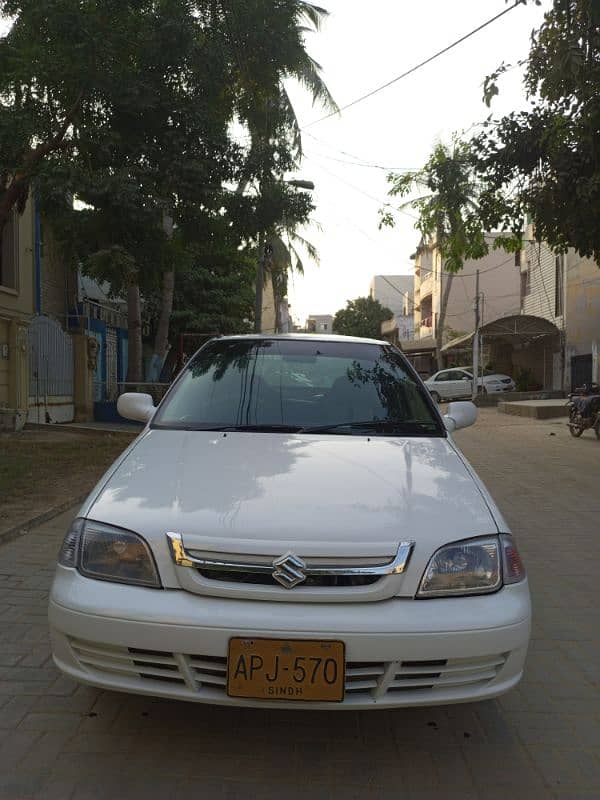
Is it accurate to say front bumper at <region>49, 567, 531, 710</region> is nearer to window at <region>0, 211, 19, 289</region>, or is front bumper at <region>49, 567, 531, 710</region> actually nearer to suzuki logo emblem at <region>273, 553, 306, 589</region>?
suzuki logo emblem at <region>273, 553, 306, 589</region>

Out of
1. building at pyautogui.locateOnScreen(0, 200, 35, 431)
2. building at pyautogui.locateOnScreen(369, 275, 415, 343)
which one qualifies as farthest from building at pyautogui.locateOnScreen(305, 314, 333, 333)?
building at pyautogui.locateOnScreen(0, 200, 35, 431)

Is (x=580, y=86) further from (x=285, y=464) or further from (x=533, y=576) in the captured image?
(x=285, y=464)

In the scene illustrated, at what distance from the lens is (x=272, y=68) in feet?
41.8

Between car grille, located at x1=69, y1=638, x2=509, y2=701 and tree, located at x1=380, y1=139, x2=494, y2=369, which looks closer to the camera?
car grille, located at x1=69, y1=638, x2=509, y2=701

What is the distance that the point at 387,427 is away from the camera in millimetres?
3812

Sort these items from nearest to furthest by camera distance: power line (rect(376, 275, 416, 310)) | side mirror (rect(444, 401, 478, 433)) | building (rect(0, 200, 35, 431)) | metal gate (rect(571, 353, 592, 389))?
side mirror (rect(444, 401, 478, 433))
building (rect(0, 200, 35, 431))
metal gate (rect(571, 353, 592, 389))
power line (rect(376, 275, 416, 310))

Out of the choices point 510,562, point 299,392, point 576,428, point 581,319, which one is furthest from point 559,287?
point 510,562

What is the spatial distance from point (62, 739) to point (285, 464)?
52.1 inches

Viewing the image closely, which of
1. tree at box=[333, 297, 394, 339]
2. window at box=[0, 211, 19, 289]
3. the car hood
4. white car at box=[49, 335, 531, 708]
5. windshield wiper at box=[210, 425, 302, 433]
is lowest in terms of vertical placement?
white car at box=[49, 335, 531, 708]

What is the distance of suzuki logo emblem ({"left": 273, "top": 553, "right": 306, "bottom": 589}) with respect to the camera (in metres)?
2.53

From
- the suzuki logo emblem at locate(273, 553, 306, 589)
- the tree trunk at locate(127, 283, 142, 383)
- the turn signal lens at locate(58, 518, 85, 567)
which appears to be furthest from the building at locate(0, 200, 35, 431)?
the suzuki logo emblem at locate(273, 553, 306, 589)

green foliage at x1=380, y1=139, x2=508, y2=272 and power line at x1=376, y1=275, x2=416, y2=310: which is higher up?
power line at x1=376, y1=275, x2=416, y2=310

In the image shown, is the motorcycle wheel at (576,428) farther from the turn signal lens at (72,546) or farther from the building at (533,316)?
the turn signal lens at (72,546)

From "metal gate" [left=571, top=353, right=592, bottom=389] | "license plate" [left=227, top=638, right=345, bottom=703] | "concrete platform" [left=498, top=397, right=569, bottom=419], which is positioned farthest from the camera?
"metal gate" [left=571, top=353, right=592, bottom=389]
